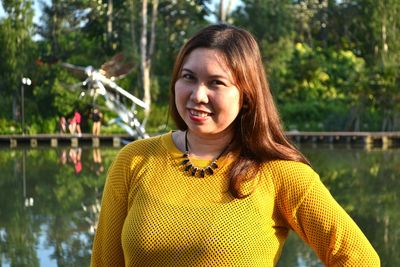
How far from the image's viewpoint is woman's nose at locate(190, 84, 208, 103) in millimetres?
1675

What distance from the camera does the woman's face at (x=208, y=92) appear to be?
5.49 ft

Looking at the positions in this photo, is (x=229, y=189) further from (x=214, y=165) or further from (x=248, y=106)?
(x=248, y=106)

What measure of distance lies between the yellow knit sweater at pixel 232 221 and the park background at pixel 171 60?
2365cm

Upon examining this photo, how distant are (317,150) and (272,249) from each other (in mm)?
18809

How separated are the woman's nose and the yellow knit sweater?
158 mm

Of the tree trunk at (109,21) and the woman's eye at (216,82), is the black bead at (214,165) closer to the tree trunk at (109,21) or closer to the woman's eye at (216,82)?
the woman's eye at (216,82)

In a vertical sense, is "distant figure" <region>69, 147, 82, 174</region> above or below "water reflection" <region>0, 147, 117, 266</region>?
below

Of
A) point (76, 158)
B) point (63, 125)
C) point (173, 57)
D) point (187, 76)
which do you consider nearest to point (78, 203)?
point (76, 158)

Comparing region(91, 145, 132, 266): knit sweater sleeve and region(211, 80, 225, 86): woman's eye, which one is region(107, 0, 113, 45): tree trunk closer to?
region(91, 145, 132, 266): knit sweater sleeve

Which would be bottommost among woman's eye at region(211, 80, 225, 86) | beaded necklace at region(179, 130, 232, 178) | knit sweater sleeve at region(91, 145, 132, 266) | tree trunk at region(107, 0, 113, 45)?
tree trunk at region(107, 0, 113, 45)

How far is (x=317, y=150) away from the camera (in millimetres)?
20266

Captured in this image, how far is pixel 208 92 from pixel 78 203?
8066 mm

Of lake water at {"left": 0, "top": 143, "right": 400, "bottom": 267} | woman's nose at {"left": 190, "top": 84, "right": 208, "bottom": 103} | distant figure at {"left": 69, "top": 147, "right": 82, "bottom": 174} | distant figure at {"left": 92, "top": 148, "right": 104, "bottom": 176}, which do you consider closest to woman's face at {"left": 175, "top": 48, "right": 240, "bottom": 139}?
woman's nose at {"left": 190, "top": 84, "right": 208, "bottom": 103}

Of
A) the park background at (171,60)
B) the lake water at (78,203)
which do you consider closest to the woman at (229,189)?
the lake water at (78,203)
